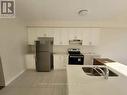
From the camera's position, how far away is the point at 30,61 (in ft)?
20.5

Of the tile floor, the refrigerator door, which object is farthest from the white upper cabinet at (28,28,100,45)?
the tile floor

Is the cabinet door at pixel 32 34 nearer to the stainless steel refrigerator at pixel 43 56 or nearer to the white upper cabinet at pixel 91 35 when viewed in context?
the stainless steel refrigerator at pixel 43 56

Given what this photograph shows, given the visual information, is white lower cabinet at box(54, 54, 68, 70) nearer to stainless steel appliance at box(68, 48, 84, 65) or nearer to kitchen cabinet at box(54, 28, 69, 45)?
stainless steel appliance at box(68, 48, 84, 65)

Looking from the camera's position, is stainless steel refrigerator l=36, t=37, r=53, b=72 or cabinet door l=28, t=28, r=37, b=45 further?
cabinet door l=28, t=28, r=37, b=45

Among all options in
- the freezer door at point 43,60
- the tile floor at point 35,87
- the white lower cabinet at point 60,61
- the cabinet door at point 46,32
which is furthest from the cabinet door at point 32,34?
the tile floor at point 35,87

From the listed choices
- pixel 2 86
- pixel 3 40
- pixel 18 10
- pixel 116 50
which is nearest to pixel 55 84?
pixel 2 86

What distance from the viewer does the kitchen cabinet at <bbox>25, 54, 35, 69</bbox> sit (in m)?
6.20

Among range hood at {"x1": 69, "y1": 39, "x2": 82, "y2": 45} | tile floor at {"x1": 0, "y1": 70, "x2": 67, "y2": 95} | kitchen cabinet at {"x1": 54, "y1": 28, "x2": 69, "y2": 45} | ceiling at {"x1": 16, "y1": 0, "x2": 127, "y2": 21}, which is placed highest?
ceiling at {"x1": 16, "y1": 0, "x2": 127, "y2": 21}

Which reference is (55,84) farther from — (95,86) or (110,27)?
(110,27)

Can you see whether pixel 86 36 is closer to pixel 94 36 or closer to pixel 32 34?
pixel 94 36

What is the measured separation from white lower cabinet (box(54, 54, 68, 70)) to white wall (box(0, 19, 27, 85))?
1422mm

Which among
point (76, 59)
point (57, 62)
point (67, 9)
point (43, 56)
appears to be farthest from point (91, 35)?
point (43, 56)

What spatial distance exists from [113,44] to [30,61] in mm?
3896

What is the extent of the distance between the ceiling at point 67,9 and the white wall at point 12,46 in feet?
2.01
